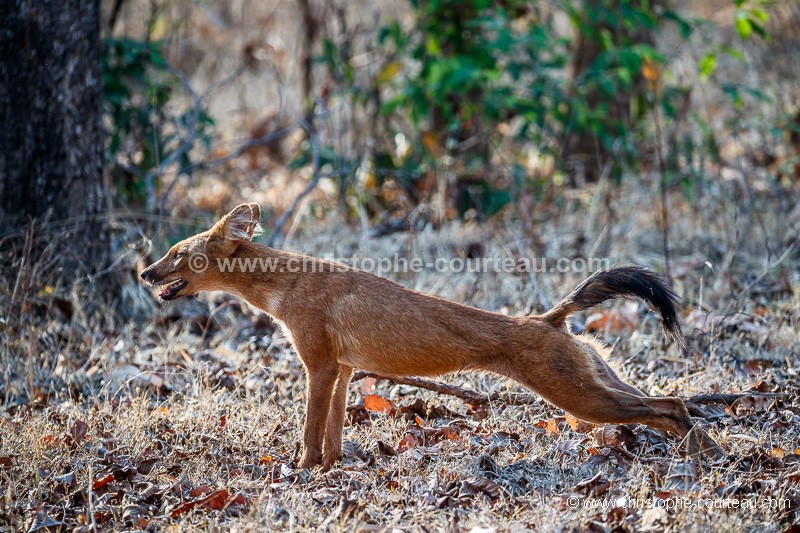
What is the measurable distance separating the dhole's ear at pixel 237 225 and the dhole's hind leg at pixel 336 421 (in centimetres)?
104

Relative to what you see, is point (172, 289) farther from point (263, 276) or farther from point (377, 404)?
point (377, 404)

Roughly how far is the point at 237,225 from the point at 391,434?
1.64m

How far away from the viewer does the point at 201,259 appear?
5.50 meters

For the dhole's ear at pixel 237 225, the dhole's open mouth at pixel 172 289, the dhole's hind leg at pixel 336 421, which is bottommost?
the dhole's hind leg at pixel 336 421

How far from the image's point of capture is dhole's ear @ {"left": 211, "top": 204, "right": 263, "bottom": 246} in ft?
18.0

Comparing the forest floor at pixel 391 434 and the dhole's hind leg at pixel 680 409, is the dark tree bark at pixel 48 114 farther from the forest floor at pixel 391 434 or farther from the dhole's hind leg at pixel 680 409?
the dhole's hind leg at pixel 680 409

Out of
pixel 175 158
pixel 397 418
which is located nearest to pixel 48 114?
pixel 175 158

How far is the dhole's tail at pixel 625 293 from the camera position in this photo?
198 inches

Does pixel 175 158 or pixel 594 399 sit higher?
pixel 175 158

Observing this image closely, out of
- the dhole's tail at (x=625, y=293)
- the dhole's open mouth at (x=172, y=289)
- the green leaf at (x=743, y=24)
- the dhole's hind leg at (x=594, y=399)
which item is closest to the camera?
the dhole's hind leg at (x=594, y=399)

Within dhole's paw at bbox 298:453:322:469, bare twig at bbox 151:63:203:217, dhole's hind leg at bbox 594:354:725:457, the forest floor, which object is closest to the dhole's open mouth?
the forest floor

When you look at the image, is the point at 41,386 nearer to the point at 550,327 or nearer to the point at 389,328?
the point at 389,328

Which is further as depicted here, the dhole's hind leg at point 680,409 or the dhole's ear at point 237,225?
the dhole's ear at point 237,225

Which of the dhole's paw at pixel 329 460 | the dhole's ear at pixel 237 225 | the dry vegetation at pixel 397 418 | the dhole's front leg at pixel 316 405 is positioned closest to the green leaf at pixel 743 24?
the dry vegetation at pixel 397 418
